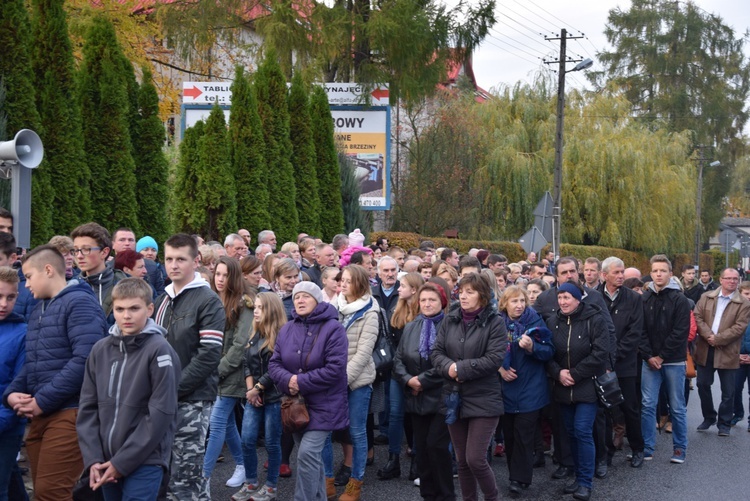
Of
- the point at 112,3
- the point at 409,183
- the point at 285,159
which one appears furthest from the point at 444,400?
the point at 409,183

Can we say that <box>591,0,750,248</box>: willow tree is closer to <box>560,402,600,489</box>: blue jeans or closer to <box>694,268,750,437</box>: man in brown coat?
<box>694,268,750,437</box>: man in brown coat

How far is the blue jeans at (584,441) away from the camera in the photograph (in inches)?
305

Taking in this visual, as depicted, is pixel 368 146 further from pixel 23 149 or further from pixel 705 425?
pixel 23 149

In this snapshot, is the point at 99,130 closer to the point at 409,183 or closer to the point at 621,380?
the point at 621,380

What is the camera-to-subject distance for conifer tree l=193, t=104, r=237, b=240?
1543cm

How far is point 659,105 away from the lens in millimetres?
55094

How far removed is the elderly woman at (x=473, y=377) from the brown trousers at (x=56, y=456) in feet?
9.27

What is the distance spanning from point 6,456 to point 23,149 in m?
3.23

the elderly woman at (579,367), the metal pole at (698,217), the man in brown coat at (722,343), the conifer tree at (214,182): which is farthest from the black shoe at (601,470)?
the metal pole at (698,217)

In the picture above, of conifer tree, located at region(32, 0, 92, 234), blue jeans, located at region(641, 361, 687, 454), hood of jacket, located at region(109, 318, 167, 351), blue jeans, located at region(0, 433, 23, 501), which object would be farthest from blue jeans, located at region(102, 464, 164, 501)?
conifer tree, located at region(32, 0, 92, 234)

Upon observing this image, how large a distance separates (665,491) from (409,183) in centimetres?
2436

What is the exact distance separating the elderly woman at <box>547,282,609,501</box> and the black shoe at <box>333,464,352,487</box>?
1.99 meters

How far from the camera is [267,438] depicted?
24.0 ft

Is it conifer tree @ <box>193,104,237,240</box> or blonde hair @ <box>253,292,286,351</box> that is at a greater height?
conifer tree @ <box>193,104,237,240</box>
